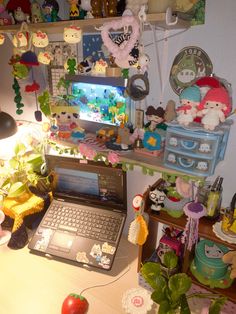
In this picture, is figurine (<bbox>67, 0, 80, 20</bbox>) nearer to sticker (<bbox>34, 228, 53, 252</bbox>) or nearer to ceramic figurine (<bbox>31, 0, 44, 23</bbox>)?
ceramic figurine (<bbox>31, 0, 44, 23</bbox>)

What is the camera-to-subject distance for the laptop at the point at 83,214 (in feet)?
3.59

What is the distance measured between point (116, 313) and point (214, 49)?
92cm

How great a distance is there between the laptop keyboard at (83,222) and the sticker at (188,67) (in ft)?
1.98

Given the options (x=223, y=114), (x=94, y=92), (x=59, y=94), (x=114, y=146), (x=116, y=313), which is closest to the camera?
(x=223, y=114)

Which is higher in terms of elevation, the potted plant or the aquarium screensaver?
the aquarium screensaver

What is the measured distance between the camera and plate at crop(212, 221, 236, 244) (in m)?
0.83

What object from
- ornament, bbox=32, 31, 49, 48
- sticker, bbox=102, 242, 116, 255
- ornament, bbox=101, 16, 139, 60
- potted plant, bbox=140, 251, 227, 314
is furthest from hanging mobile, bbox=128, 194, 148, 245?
ornament, bbox=32, 31, 49, 48

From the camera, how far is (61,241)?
1140 millimetres

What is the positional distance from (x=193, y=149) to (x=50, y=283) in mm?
714

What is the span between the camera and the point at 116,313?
89 cm

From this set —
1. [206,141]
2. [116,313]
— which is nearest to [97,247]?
[116,313]

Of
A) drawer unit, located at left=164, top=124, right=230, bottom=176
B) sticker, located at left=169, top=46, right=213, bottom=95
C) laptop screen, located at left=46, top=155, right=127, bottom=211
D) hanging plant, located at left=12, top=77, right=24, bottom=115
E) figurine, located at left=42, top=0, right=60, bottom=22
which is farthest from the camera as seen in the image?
hanging plant, located at left=12, top=77, right=24, bottom=115

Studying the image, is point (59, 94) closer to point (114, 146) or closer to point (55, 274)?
point (114, 146)

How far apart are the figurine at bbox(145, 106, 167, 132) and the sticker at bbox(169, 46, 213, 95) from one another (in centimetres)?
11
